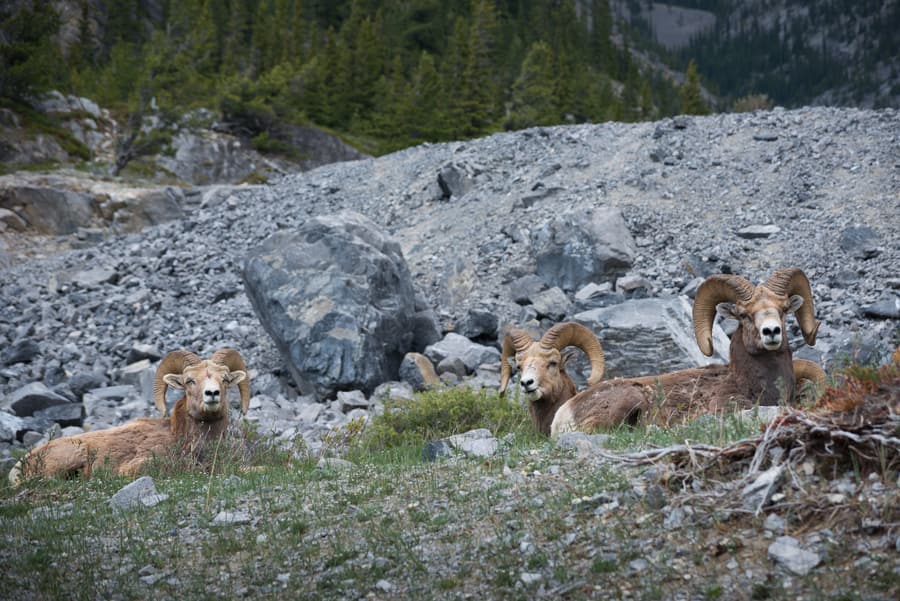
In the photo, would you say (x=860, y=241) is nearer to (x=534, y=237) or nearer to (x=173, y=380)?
(x=534, y=237)

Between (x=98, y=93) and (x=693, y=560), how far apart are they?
43594 mm

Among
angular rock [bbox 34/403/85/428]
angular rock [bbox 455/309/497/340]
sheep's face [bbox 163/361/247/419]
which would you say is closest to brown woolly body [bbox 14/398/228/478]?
sheep's face [bbox 163/361/247/419]

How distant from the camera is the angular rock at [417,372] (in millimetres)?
14562

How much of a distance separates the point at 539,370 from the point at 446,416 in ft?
7.66

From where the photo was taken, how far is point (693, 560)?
4328mm

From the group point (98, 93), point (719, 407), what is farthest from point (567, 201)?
point (98, 93)

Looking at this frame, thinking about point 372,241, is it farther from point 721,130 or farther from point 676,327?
point 721,130

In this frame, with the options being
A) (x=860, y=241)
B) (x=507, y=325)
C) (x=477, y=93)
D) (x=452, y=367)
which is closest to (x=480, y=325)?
(x=507, y=325)

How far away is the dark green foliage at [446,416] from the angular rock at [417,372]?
8.79 ft

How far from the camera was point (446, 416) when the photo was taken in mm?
11469

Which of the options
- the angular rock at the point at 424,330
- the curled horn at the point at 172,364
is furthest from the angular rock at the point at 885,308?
the curled horn at the point at 172,364

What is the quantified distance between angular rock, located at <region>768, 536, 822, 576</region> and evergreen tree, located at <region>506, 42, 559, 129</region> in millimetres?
40906

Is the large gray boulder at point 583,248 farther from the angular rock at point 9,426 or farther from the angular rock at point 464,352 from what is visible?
the angular rock at point 9,426

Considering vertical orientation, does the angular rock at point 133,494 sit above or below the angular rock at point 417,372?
above
